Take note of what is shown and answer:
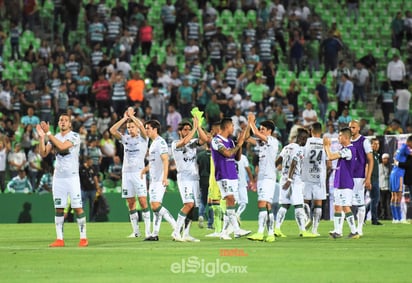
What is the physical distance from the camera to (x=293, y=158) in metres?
24.8

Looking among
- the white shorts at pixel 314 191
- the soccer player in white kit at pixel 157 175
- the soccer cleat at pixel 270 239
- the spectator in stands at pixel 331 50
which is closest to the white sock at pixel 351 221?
the white shorts at pixel 314 191

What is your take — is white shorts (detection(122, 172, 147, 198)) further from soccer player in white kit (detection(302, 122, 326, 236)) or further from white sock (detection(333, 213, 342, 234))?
white sock (detection(333, 213, 342, 234))

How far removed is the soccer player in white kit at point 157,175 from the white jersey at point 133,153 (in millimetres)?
495

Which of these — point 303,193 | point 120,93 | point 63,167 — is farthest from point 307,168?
point 120,93

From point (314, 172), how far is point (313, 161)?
306mm

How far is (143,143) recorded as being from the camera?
24.9m

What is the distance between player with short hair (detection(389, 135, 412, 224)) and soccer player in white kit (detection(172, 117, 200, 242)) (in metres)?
10.2

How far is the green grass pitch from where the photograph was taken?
16.3 metres

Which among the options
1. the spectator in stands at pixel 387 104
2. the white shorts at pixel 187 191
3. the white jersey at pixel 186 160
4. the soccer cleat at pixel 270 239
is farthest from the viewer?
the spectator in stands at pixel 387 104

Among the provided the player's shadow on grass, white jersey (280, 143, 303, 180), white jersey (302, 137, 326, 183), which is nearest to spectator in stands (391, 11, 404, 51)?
the player's shadow on grass

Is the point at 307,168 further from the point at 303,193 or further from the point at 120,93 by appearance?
A: the point at 120,93

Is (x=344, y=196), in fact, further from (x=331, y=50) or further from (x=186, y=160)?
(x=331, y=50)

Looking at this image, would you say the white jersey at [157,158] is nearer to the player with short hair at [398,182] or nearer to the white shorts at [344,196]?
the white shorts at [344,196]

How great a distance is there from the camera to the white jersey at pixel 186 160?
24.2 m
